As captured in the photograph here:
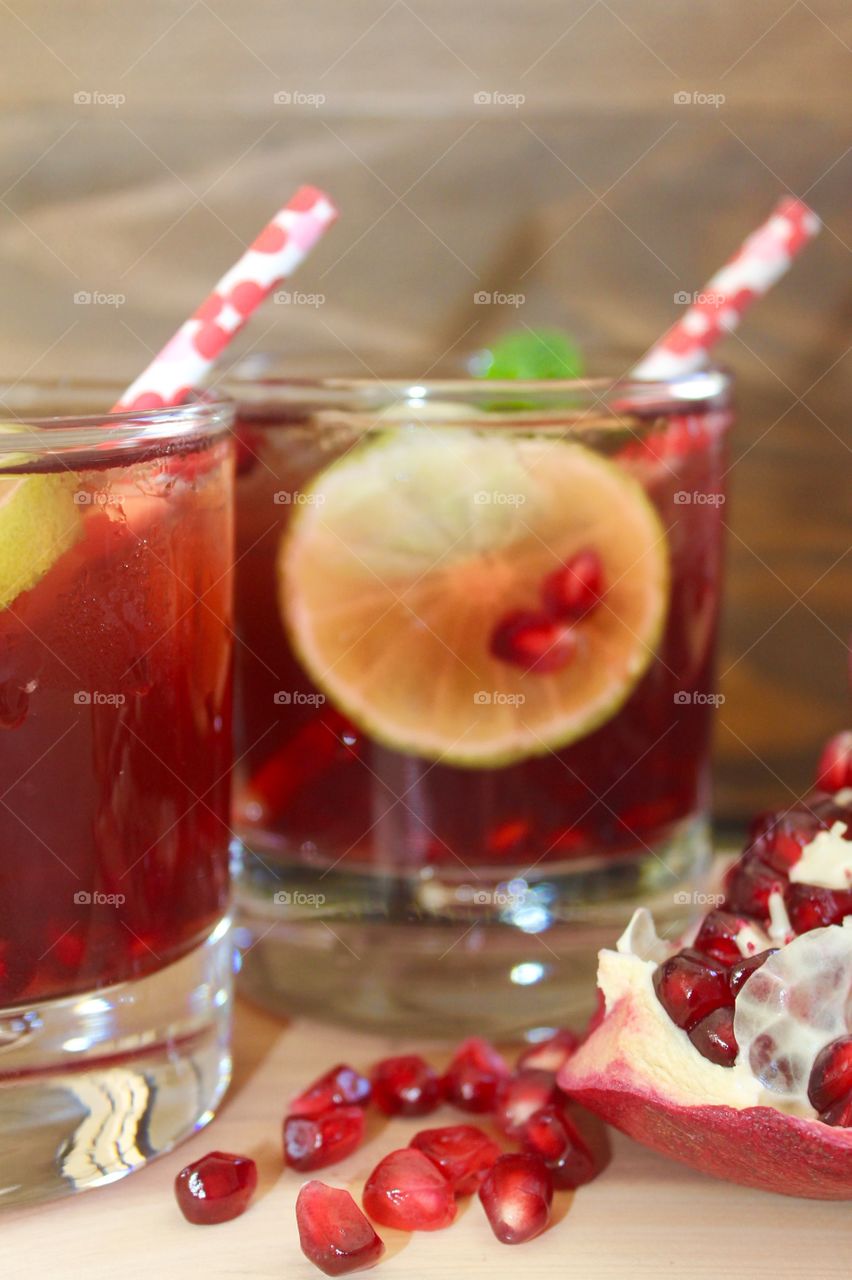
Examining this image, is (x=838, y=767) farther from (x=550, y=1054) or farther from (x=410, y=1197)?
(x=410, y=1197)

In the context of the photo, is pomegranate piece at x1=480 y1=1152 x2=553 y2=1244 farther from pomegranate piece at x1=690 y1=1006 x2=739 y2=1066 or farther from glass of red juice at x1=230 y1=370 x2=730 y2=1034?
glass of red juice at x1=230 y1=370 x2=730 y2=1034

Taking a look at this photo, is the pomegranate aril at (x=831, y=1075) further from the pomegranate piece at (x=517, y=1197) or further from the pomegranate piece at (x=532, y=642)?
the pomegranate piece at (x=532, y=642)

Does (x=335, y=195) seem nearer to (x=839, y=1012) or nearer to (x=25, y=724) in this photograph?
(x=25, y=724)

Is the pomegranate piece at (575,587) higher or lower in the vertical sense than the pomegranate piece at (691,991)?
higher

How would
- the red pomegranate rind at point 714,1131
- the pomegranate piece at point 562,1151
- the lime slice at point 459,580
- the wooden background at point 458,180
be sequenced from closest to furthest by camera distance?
the red pomegranate rind at point 714,1131 < the pomegranate piece at point 562,1151 < the lime slice at point 459,580 < the wooden background at point 458,180

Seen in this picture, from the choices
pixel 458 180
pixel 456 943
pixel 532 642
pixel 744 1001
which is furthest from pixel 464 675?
pixel 458 180

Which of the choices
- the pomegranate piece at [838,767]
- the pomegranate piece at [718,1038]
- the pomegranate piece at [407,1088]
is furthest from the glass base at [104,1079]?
the pomegranate piece at [838,767]
